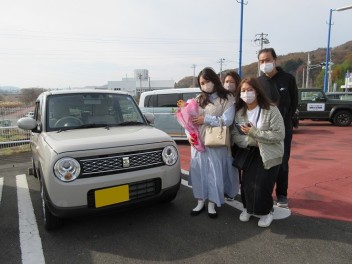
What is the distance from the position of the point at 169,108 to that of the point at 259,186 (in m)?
6.29

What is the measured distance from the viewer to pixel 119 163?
3115 millimetres

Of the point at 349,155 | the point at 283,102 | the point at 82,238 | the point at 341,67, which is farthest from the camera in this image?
the point at 341,67

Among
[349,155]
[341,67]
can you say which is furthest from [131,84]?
[349,155]

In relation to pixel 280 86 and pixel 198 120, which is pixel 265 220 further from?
pixel 280 86

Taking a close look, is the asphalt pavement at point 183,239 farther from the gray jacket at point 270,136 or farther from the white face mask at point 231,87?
the white face mask at point 231,87

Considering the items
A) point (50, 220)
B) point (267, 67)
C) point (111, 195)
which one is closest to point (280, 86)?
point (267, 67)

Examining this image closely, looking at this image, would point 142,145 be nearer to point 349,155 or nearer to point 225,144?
point 225,144

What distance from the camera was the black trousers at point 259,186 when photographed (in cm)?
331

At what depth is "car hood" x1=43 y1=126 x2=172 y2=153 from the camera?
3.03 metres

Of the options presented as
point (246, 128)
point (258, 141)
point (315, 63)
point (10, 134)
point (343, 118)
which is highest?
point (315, 63)

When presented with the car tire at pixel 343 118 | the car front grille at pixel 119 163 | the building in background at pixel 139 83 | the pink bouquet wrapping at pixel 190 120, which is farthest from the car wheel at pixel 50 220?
the building in background at pixel 139 83

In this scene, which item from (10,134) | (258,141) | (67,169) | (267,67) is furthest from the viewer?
(10,134)

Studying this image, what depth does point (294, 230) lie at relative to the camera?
3.27 m

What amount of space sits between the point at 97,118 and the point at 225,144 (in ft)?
5.76
